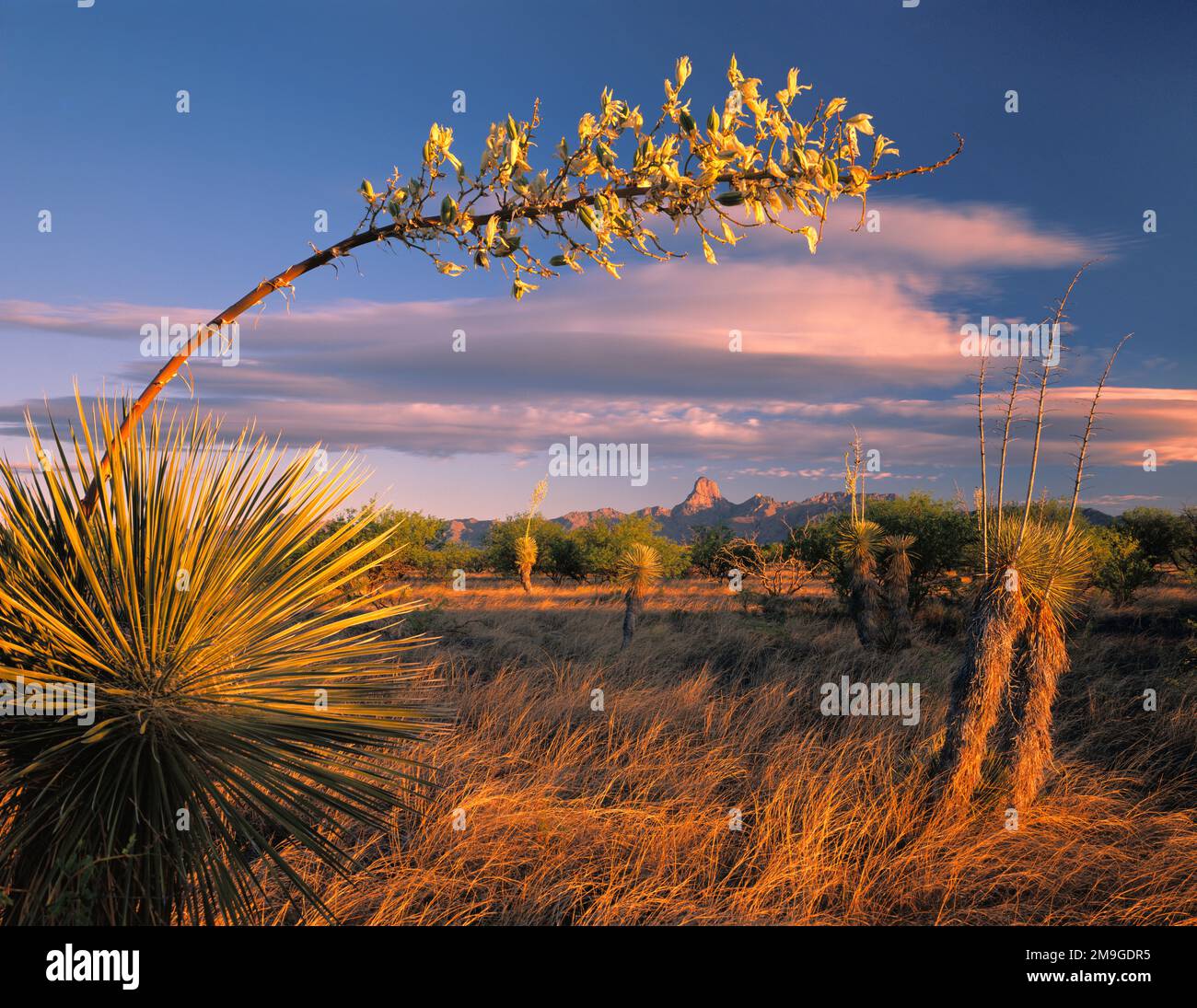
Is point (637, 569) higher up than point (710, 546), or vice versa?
point (710, 546)

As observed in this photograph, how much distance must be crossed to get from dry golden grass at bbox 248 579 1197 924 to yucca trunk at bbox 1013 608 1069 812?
0.20 m

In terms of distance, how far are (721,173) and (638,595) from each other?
43.4ft

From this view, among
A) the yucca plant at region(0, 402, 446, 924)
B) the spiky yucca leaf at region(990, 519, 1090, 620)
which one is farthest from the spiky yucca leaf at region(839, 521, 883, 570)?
the yucca plant at region(0, 402, 446, 924)

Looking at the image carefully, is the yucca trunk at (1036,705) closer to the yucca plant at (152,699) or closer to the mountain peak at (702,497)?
the yucca plant at (152,699)

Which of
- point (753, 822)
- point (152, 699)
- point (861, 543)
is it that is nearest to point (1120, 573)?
point (861, 543)

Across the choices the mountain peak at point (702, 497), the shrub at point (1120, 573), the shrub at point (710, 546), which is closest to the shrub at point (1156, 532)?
the shrub at point (1120, 573)

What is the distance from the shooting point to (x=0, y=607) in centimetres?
264

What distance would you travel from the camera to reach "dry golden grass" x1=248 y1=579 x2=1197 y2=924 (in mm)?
3930

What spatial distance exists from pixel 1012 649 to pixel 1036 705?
499mm

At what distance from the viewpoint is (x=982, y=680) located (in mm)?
5539

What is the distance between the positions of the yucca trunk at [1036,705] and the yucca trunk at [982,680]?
275 mm

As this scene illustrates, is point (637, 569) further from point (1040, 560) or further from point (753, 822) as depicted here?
point (753, 822)
